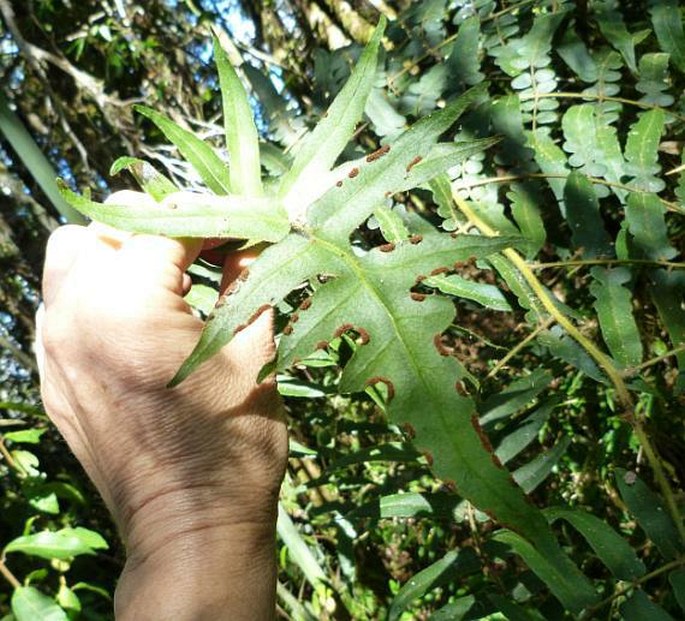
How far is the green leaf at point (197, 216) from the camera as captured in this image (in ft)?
2.00

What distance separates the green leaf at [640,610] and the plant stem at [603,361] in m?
0.07

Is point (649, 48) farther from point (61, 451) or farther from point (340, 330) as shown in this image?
point (61, 451)

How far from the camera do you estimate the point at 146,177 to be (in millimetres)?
771

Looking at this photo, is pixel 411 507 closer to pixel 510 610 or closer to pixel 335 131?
pixel 510 610

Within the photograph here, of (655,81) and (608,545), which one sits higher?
(655,81)

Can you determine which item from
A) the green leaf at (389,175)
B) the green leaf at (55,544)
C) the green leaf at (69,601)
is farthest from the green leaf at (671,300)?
the green leaf at (69,601)

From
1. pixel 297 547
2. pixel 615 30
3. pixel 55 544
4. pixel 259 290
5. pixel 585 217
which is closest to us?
pixel 259 290

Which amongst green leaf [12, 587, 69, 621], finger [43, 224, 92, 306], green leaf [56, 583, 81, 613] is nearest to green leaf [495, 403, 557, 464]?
finger [43, 224, 92, 306]

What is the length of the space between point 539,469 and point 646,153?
1.38ft

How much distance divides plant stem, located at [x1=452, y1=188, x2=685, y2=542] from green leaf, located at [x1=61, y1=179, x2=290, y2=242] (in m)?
0.27

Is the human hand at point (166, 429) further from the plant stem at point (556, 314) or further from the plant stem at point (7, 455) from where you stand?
the plant stem at point (7, 455)

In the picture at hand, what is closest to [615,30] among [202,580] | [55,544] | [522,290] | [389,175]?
[522,290]

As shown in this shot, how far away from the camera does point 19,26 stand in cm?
168

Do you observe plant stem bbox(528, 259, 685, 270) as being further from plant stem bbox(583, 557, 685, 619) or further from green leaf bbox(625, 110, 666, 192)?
plant stem bbox(583, 557, 685, 619)
